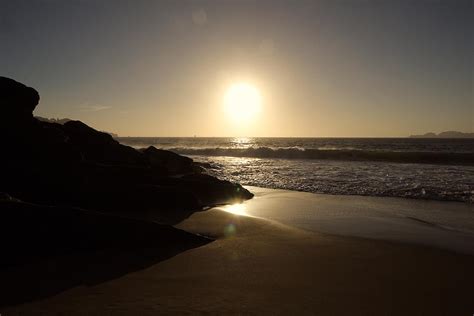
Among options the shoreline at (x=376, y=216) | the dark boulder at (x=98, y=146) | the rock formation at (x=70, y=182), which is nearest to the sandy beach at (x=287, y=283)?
the shoreline at (x=376, y=216)

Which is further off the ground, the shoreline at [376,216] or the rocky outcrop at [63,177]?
the rocky outcrop at [63,177]

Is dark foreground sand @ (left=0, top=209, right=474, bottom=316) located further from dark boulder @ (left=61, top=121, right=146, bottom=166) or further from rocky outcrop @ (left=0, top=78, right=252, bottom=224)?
dark boulder @ (left=61, top=121, right=146, bottom=166)

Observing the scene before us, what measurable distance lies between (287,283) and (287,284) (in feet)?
0.10

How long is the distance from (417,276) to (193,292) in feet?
9.56

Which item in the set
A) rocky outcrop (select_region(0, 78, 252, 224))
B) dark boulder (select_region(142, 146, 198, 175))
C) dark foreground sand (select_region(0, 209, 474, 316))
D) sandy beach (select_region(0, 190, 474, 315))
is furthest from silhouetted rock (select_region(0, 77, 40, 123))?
dark boulder (select_region(142, 146, 198, 175))

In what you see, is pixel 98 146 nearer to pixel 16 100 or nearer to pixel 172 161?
pixel 16 100

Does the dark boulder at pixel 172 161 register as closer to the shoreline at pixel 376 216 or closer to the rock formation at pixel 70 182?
the shoreline at pixel 376 216

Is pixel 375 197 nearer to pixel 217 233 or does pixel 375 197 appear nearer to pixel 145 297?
pixel 217 233

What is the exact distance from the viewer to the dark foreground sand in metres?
3.35

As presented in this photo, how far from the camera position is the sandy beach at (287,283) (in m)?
3.35

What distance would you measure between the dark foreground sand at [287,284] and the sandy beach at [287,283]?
11mm

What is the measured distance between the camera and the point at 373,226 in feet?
24.0

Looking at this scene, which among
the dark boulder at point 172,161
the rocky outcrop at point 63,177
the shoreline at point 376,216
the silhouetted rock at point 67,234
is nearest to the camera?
the silhouetted rock at point 67,234

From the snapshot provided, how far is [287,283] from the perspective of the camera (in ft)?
13.0
